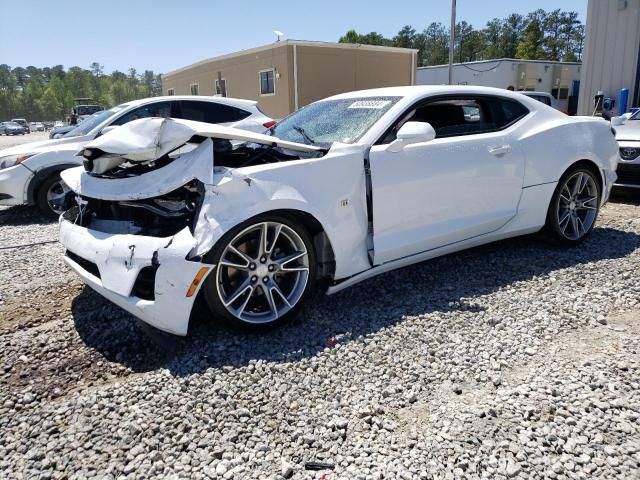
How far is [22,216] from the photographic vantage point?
7.09 meters

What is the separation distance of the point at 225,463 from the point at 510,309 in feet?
7.53

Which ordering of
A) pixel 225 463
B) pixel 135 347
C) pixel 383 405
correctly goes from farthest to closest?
pixel 135 347
pixel 383 405
pixel 225 463

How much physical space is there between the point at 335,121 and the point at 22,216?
5502 mm

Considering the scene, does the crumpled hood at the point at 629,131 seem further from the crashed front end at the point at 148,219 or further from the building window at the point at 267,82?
the building window at the point at 267,82

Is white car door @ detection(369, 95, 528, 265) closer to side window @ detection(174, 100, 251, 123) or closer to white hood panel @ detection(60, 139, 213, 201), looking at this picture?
white hood panel @ detection(60, 139, 213, 201)

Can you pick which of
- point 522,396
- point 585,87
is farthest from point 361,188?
point 585,87

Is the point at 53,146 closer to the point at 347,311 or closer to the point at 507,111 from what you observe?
the point at 347,311

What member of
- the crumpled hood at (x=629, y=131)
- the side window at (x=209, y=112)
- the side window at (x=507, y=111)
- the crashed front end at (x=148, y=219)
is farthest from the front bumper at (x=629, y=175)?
the crashed front end at (x=148, y=219)

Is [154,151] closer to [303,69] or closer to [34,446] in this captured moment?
[34,446]

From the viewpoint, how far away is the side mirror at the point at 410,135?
11.0ft

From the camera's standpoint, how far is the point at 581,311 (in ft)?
11.3

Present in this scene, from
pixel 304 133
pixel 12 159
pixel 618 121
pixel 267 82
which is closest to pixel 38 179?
pixel 12 159

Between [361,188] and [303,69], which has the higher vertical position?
[303,69]

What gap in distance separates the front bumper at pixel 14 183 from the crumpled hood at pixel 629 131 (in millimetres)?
8291
